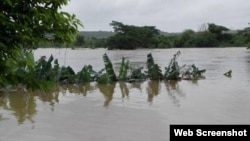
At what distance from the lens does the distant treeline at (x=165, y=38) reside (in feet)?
316

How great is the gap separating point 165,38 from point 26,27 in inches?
4314

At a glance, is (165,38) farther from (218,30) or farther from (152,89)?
(152,89)

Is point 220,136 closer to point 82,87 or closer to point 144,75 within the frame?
point 82,87

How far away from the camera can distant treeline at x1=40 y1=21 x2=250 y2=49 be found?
96.2m

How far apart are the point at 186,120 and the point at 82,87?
9.22 metres

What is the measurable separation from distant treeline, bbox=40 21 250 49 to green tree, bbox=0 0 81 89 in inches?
3515

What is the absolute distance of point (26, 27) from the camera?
3223mm

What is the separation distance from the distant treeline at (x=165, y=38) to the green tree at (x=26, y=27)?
89.3 m

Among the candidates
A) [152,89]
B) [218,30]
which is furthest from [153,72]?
[218,30]

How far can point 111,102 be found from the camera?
1317cm

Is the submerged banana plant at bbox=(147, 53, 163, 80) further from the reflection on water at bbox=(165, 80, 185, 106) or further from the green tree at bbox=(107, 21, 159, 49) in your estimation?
the green tree at bbox=(107, 21, 159, 49)

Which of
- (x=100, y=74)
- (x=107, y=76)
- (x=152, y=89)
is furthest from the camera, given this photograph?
(x=100, y=74)

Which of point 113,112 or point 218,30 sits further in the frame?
point 218,30

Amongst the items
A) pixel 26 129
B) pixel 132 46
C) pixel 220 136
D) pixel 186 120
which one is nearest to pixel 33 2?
pixel 220 136
